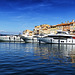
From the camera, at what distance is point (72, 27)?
117 m

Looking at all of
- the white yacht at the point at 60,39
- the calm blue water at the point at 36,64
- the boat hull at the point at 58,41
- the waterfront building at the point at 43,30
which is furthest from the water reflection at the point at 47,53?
the waterfront building at the point at 43,30

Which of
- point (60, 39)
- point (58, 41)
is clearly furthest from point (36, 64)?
point (60, 39)

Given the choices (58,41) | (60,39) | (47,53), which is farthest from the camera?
(60,39)

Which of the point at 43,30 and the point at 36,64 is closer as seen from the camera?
the point at 36,64

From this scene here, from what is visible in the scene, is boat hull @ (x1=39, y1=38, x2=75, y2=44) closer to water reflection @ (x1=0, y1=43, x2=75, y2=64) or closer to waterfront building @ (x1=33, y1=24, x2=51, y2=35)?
water reflection @ (x1=0, y1=43, x2=75, y2=64)

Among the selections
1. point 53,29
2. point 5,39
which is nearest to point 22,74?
point 5,39

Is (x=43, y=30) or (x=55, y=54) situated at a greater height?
(x=43, y=30)

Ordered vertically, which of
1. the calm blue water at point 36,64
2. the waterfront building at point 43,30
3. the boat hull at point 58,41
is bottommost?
the calm blue water at point 36,64

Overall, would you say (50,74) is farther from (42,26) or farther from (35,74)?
(42,26)

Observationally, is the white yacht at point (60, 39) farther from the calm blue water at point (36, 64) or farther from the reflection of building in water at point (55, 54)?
the calm blue water at point (36, 64)

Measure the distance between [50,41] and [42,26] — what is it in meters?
112

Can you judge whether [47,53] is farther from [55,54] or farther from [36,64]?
[36,64]

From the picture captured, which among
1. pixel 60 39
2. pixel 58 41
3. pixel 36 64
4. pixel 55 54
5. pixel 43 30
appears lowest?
pixel 36 64

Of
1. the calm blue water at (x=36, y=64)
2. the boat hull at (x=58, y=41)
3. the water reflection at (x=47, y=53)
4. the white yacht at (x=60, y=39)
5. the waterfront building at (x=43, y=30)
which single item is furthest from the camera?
the waterfront building at (x=43, y=30)
